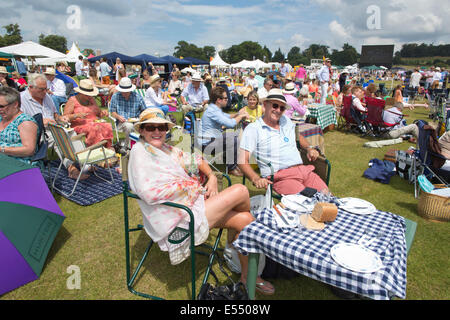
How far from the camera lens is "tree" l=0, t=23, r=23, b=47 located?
6128 centimetres

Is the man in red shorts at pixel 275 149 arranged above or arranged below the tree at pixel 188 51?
below

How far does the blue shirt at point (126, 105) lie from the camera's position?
5.88m

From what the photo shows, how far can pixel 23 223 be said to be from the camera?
245 centimetres

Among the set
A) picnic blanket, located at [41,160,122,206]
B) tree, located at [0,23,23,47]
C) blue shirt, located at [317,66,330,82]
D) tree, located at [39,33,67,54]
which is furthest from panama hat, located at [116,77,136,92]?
tree, located at [39,33,67,54]

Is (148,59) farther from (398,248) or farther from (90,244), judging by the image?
(398,248)

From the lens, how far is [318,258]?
1531 millimetres

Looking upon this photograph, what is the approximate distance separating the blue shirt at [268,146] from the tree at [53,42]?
91.5 m

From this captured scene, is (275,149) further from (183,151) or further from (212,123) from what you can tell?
(212,123)

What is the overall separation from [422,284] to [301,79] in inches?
602

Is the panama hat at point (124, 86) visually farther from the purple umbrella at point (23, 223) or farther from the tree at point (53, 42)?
the tree at point (53, 42)

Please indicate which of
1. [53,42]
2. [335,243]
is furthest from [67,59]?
[53,42]

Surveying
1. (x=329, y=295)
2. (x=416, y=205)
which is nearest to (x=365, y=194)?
(x=416, y=205)

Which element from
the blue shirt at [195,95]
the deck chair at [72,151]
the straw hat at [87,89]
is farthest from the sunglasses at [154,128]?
the blue shirt at [195,95]

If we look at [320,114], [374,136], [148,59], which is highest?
[148,59]
